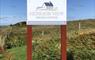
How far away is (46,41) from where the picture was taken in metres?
8.68

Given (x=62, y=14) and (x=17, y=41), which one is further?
(x=17, y=41)

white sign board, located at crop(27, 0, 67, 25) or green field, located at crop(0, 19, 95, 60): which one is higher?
white sign board, located at crop(27, 0, 67, 25)

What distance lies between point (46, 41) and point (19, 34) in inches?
27.0

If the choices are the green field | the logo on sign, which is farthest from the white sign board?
the green field

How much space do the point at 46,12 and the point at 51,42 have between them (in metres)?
1.61

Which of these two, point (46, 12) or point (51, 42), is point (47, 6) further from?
point (51, 42)

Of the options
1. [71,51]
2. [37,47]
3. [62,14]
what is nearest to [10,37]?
[37,47]

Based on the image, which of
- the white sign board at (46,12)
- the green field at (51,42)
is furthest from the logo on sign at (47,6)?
the green field at (51,42)

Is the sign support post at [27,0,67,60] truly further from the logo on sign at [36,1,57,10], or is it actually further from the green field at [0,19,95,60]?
the green field at [0,19,95,60]

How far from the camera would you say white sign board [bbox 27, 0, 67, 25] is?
7.18m

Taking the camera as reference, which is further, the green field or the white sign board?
the green field

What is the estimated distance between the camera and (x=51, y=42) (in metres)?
8.66

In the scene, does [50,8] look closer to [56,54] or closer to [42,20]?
[42,20]

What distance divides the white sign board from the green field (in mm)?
1298
